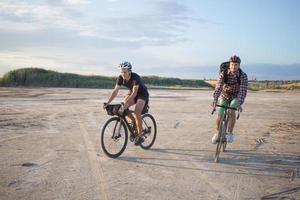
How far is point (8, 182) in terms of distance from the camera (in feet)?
23.5

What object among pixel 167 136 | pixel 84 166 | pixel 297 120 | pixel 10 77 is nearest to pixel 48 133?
pixel 167 136

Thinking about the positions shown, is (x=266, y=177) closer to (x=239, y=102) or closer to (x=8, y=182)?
(x=239, y=102)

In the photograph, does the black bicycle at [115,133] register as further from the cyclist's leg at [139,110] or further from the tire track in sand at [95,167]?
the tire track in sand at [95,167]

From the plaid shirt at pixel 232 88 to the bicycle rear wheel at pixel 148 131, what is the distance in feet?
→ 6.92

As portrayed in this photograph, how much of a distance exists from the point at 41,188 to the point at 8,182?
0.70m

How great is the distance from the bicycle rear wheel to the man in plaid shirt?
6.25 ft

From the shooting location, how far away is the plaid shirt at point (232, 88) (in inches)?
381

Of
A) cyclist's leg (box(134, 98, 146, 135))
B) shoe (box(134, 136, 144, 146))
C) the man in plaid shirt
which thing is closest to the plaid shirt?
the man in plaid shirt

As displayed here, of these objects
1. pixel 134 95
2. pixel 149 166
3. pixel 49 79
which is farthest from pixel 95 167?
pixel 49 79

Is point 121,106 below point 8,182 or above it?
above

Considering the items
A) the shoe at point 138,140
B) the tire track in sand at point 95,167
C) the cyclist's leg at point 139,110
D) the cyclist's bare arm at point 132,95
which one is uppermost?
the cyclist's bare arm at point 132,95

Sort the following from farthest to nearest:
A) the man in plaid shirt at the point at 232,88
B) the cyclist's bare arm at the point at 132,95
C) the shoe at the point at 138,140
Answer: the shoe at the point at 138,140, the cyclist's bare arm at the point at 132,95, the man in plaid shirt at the point at 232,88

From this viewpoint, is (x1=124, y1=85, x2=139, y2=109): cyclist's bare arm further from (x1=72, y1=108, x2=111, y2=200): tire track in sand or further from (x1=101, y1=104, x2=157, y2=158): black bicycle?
(x1=72, y1=108, x2=111, y2=200): tire track in sand

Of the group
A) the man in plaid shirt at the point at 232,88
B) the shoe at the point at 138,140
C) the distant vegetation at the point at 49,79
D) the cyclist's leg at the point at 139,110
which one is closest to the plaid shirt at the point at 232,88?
the man in plaid shirt at the point at 232,88
